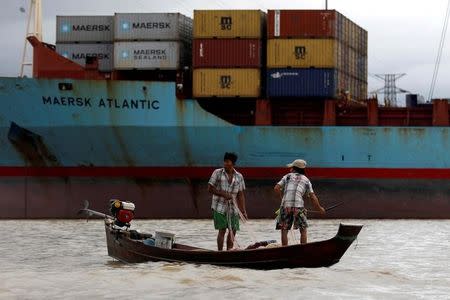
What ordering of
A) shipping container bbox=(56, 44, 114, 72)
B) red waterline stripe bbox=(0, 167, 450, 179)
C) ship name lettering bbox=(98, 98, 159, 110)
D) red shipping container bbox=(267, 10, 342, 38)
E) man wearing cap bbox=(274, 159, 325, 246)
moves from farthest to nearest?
shipping container bbox=(56, 44, 114, 72) → red shipping container bbox=(267, 10, 342, 38) → ship name lettering bbox=(98, 98, 159, 110) → red waterline stripe bbox=(0, 167, 450, 179) → man wearing cap bbox=(274, 159, 325, 246)

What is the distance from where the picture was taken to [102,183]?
33.3 m

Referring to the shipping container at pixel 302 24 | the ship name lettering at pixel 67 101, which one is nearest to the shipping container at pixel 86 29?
the ship name lettering at pixel 67 101

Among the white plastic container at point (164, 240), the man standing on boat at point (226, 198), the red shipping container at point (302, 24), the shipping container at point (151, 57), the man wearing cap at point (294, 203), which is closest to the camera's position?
the man wearing cap at point (294, 203)

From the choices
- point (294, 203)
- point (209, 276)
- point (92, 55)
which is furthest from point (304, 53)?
point (209, 276)

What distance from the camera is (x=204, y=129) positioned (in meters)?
33.5

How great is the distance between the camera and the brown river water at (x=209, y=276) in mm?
12852

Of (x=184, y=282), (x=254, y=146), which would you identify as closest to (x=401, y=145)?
(x=254, y=146)

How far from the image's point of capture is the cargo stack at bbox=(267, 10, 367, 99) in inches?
1312

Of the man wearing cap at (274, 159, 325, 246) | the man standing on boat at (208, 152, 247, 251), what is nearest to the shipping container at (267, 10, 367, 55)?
the man standing on boat at (208, 152, 247, 251)

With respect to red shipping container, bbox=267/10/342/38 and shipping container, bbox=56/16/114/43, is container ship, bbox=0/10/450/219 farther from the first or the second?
shipping container, bbox=56/16/114/43

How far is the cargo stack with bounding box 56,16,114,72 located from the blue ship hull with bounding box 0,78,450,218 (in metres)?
3.08

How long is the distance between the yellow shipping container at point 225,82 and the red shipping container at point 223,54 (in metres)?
0.25

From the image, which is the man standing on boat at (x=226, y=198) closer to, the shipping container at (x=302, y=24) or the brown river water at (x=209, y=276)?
the brown river water at (x=209, y=276)

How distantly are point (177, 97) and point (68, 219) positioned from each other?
6191mm
